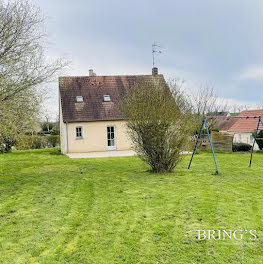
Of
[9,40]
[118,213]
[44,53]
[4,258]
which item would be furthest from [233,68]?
[4,258]

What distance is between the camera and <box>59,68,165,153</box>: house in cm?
2116

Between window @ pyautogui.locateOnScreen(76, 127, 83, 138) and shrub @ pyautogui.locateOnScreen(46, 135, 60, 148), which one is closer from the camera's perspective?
window @ pyautogui.locateOnScreen(76, 127, 83, 138)

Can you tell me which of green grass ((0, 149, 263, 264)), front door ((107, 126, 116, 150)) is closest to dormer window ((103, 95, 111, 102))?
front door ((107, 126, 116, 150))

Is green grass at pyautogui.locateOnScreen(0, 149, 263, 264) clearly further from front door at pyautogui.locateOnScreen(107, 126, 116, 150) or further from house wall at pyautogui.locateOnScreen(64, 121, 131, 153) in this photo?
front door at pyautogui.locateOnScreen(107, 126, 116, 150)

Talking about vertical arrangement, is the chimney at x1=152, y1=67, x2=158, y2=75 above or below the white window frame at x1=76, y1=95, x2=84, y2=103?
above

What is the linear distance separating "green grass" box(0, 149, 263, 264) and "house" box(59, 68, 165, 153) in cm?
1264

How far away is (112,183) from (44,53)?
4.93 metres

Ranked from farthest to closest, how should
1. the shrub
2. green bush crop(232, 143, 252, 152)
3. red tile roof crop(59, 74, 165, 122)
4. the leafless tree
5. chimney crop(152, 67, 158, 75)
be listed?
1. the shrub
2. chimney crop(152, 67, 158, 75)
3. red tile roof crop(59, 74, 165, 122)
4. green bush crop(232, 143, 252, 152)
5. the leafless tree

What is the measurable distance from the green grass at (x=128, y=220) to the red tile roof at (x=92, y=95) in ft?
42.6

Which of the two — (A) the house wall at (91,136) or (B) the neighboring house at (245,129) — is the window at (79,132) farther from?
(B) the neighboring house at (245,129)

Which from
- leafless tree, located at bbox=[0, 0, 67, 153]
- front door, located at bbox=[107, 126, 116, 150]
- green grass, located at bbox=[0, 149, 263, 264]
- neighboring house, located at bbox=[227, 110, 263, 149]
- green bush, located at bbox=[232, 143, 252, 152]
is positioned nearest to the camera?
green grass, located at bbox=[0, 149, 263, 264]

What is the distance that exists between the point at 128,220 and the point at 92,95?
18.3 metres

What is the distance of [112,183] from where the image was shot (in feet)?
27.8

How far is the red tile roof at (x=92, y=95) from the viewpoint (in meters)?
21.3
